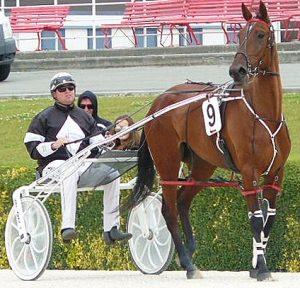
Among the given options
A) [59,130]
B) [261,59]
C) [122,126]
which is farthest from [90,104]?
[261,59]

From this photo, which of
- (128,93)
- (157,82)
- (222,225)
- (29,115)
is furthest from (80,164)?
(157,82)

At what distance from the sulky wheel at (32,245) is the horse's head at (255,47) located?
7.23 ft

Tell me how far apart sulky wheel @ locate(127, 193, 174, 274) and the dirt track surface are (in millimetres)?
113

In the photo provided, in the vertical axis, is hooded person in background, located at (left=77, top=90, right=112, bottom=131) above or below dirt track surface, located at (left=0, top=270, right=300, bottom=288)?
above

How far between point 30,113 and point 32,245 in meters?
7.07

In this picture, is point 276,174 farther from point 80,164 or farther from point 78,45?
point 78,45

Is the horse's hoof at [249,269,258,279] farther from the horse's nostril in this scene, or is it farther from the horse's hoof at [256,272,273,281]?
the horse's nostril

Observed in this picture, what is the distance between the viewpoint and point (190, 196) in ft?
37.9

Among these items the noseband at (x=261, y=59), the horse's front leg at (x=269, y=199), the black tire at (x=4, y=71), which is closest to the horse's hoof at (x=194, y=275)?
the horse's front leg at (x=269, y=199)

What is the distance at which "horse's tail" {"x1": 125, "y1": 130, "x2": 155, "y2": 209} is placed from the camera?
11521mm

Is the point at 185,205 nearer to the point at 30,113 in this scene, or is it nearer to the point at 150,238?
the point at 150,238

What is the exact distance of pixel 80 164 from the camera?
37.0ft

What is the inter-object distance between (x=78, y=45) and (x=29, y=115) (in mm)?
12285

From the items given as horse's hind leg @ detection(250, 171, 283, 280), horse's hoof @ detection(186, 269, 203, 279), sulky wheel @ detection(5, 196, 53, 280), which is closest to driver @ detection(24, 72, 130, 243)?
sulky wheel @ detection(5, 196, 53, 280)
